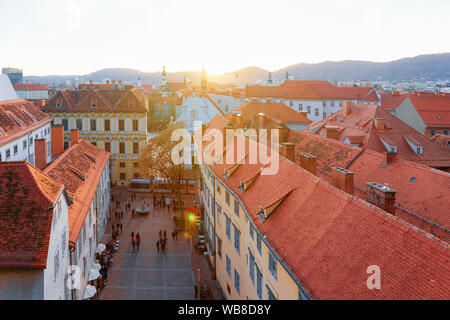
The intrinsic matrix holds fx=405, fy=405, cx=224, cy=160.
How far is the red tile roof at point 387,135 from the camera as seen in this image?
3350 centimetres

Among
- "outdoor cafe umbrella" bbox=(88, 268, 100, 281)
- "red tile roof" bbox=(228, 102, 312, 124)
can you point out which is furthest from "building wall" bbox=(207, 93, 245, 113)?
"outdoor cafe umbrella" bbox=(88, 268, 100, 281)

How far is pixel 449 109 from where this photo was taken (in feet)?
209

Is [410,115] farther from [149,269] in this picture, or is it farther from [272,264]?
[272,264]

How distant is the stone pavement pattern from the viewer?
26100 mm

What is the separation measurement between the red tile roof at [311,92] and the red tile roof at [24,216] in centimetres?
7554

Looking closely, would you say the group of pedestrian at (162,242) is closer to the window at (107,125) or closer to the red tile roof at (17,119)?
the red tile roof at (17,119)

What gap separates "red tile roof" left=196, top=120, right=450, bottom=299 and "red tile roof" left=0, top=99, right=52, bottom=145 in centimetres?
2642

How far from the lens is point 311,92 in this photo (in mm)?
90500

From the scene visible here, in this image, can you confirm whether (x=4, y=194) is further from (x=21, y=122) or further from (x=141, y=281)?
(x=21, y=122)

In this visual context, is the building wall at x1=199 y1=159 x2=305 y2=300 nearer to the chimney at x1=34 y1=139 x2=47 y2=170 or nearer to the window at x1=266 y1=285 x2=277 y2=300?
the window at x1=266 y1=285 x2=277 y2=300

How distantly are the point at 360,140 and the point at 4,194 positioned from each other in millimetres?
30795

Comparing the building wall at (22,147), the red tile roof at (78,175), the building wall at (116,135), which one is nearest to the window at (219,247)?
the red tile roof at (78,175)

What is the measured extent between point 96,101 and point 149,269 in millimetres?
33603

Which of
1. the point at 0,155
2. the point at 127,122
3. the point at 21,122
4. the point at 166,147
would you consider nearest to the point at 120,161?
the point at 127,122
